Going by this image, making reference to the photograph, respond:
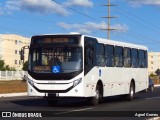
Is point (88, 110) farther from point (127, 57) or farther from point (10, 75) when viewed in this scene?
point (10, 75)

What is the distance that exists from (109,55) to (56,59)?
396 cm

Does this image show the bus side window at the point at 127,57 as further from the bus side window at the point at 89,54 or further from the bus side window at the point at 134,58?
the bus side window at the point at 89,54

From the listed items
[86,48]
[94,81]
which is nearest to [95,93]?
[94,81]

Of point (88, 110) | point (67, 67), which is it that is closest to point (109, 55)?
point (67, 67)

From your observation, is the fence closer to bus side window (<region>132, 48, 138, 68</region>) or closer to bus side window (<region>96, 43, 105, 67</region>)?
bus side window (<region>132, 48, 138, 68</region>)

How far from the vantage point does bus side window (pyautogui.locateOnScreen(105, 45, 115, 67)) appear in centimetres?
2428

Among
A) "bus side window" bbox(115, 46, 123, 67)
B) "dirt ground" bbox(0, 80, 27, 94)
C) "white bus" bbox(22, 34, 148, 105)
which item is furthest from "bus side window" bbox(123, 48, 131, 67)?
"dirt ground" bbox(0, 80, 27, 94)

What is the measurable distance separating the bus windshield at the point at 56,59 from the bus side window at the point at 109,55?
9.79ft

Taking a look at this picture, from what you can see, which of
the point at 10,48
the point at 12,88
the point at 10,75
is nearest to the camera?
the point at 12,88

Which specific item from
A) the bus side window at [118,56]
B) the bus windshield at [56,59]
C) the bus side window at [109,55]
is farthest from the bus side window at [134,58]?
the bus windshield at [56,59]

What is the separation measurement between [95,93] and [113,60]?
3099 mm

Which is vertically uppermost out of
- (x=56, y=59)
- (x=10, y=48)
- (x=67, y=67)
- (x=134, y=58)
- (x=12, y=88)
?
(x=10, y=48)

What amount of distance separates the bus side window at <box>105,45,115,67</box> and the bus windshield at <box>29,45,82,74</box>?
117 inches

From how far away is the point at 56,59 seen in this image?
21.6 m
